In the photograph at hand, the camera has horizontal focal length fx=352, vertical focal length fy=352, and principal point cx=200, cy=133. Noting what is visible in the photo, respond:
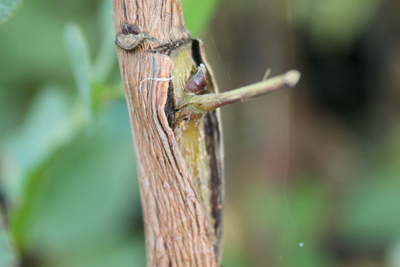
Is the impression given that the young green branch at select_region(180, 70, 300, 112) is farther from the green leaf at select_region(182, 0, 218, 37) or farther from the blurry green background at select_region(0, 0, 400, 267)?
the blurry green background at select_region(0, 0, 400, 267)

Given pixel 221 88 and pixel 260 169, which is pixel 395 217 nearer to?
pixel 260 169

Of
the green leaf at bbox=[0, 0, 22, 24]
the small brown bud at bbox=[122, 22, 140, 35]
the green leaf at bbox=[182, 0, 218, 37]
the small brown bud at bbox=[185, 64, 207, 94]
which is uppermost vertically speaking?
the green leaf at bbox=[182, 0, 218, 37]

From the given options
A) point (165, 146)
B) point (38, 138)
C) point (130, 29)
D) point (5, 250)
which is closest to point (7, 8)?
point (130, 29)

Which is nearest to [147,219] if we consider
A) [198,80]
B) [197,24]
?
[198,80]

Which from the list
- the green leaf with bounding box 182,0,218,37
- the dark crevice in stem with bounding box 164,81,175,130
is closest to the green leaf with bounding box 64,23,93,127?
the green leaf with bounding box 182,0,218,37

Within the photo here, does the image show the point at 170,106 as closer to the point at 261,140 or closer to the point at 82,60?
the point at 82,60
